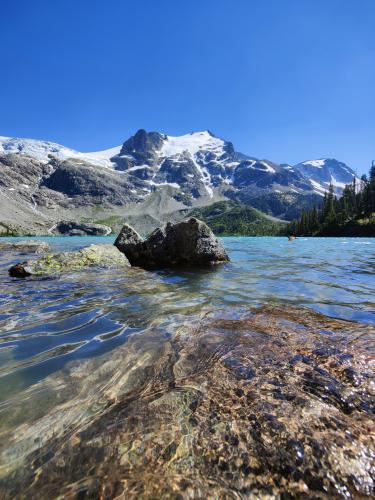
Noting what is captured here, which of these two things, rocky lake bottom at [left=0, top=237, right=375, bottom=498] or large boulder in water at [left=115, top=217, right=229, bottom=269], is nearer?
rocky lake bottom at [left=0, top=237, right=375, bottom=498]

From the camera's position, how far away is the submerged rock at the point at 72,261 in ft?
39.2

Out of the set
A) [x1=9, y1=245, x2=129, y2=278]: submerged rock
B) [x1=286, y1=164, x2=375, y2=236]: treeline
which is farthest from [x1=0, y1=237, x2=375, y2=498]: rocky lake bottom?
[x1=286, y1=164, x2=375, y2=236]: treeline

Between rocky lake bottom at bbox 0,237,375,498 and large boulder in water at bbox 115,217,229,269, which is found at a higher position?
large boulder in water at bbox 115,217,229,269

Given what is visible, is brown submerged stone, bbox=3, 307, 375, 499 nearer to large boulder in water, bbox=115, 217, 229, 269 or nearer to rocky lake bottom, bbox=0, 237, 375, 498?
rocky lake bottom, bbox=0, 237, 375, 498

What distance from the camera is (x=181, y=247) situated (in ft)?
50.0

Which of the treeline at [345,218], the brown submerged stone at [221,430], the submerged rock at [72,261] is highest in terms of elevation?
the treeline at [345,218]

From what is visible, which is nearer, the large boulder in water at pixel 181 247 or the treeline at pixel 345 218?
the large boulder in water at pixel 181 247

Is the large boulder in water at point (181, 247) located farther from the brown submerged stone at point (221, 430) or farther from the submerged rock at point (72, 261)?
the brown submerged stone at point (221, 430)

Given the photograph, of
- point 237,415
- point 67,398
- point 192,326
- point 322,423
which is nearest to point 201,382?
point 237,415

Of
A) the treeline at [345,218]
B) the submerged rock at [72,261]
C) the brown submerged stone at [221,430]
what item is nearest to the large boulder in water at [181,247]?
the submerged rock at [72,261]

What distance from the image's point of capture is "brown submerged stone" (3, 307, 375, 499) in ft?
6.30

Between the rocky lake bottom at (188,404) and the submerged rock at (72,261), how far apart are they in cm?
624

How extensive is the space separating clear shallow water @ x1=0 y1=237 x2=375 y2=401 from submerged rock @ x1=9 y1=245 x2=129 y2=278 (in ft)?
3.09

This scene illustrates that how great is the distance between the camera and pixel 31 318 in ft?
19.8
